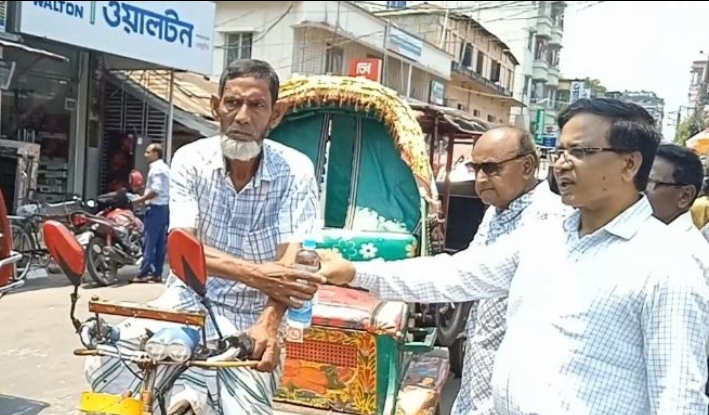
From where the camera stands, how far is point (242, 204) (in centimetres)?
233

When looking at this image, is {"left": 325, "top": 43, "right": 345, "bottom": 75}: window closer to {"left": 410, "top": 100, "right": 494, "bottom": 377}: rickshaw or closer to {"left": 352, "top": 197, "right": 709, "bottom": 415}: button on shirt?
{"left": 410, "top": 100, "right": 494, "bottom": 377}: rickshaw

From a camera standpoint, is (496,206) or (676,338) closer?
(676,338)

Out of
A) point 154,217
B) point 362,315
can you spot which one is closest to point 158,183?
point 154,217

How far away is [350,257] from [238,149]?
3009 mm

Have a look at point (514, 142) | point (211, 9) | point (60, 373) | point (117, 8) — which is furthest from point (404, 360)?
point (211, 9)

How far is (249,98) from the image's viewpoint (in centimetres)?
222

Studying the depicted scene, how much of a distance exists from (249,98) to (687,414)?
1.44 metres

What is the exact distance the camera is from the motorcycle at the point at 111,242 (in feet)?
27.0

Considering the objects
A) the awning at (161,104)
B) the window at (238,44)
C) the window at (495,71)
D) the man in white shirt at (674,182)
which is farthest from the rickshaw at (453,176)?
the window at (495,71)

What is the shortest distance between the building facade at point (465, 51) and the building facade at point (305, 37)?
4.08m

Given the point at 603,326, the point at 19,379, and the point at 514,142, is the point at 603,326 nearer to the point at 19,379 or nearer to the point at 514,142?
the point at 514,142

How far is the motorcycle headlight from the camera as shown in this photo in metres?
1.72

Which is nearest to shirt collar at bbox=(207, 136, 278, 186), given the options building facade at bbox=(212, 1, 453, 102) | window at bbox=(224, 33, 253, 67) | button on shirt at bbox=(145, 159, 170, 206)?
button on shirt at bbox=(145, 159, 170, 206)

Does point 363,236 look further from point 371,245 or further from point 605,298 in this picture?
point 605,298
